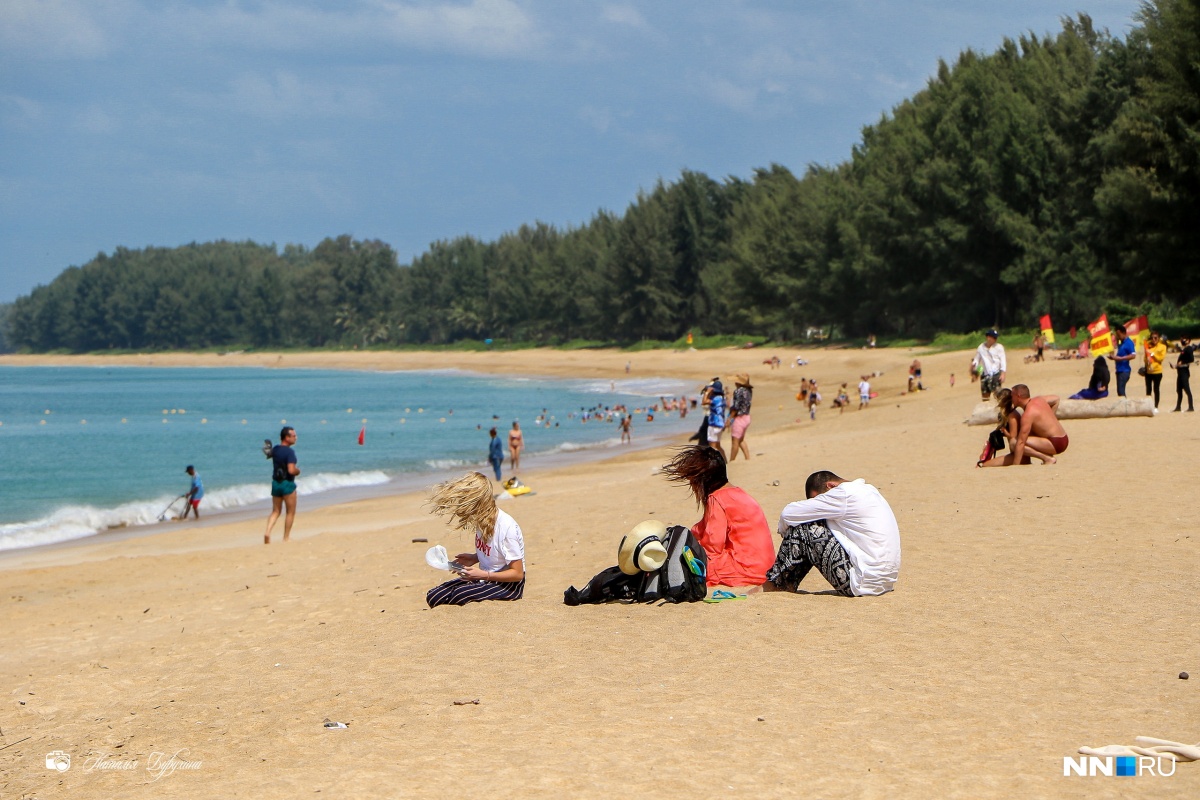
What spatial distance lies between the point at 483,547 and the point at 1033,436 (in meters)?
8.43

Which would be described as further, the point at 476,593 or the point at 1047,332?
the point at 1047,332

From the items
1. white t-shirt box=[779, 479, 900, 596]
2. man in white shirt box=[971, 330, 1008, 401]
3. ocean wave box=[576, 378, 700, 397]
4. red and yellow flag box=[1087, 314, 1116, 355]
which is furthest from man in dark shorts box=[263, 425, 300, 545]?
ocean wave box=[576, 378, 700, 397]

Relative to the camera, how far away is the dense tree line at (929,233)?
3550 centimetres

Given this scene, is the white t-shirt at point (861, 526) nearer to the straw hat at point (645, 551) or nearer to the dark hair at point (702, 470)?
the dark hair at point (702, 470)


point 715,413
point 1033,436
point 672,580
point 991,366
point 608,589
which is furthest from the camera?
point 991,366

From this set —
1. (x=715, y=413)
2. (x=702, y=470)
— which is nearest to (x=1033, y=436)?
(x=715, y=413)

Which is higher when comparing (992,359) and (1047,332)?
(1047,332)

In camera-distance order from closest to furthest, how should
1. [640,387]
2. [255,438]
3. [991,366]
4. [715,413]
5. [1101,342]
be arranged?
[715,413]
[991,366]
[1101,342]
[255,438]
[640,387]

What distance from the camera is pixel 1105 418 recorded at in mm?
18750

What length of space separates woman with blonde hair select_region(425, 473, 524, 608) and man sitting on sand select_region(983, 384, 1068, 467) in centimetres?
790

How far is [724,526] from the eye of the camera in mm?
8828

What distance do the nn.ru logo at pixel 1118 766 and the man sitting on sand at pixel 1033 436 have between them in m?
9.94

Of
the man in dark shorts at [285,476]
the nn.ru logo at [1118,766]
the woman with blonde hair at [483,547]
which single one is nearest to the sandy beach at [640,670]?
the nn.ru logo at [1118,766]

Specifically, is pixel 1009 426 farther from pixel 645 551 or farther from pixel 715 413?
pixel 645 551
